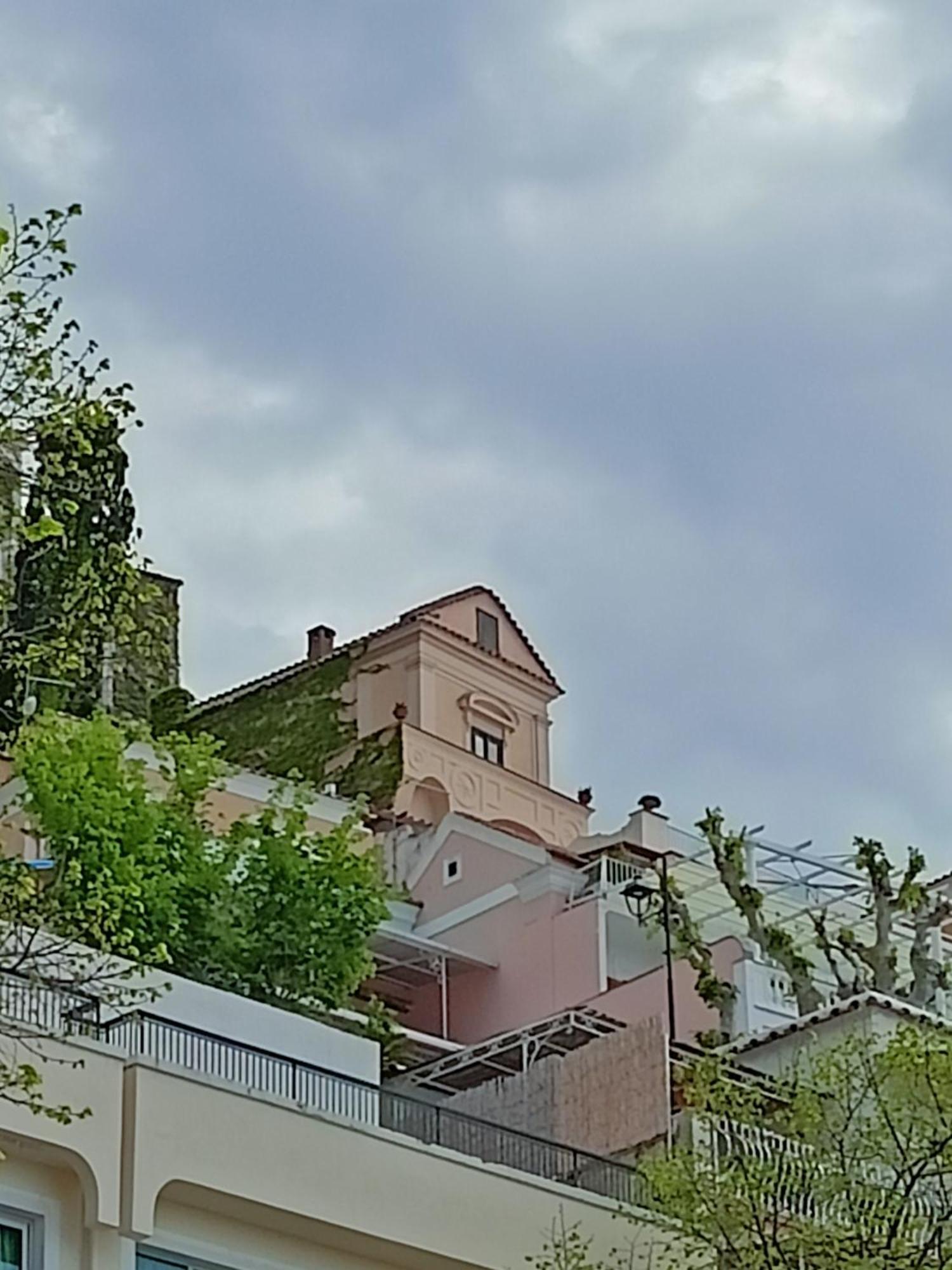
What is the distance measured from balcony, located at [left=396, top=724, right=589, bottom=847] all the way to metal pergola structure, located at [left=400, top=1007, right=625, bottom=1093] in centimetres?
1618

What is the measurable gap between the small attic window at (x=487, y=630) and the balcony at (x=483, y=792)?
3.16 metres

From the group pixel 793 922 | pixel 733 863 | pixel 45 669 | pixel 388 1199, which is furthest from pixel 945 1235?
pixel 793 922

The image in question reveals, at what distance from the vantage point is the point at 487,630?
180 ft

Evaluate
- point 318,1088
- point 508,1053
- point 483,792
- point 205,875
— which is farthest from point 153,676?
point 318,1088

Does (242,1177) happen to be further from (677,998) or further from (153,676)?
(153,676)

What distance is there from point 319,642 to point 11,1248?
3337 centimetres

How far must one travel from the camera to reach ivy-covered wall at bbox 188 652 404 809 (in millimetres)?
50312

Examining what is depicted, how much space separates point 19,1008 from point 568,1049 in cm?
1010

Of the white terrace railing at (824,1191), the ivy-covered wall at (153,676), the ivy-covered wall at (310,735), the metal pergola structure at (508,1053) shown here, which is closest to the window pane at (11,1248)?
the white terrace railing at (824,1191)

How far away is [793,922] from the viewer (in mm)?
42406

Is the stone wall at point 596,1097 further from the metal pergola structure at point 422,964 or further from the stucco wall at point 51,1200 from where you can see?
the metal pergola structure at point 422,964

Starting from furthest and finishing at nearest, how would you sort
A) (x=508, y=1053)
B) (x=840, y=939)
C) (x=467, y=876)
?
(x=467, y=876)
(x=840, y=939)
(x=508, y=1053)

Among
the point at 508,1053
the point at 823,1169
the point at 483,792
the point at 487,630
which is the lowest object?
the point at 823,1169

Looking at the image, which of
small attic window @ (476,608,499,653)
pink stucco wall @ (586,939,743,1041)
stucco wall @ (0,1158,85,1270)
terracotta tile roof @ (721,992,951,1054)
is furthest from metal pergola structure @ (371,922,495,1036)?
stucco wall @ (0,1158,85,1270)
